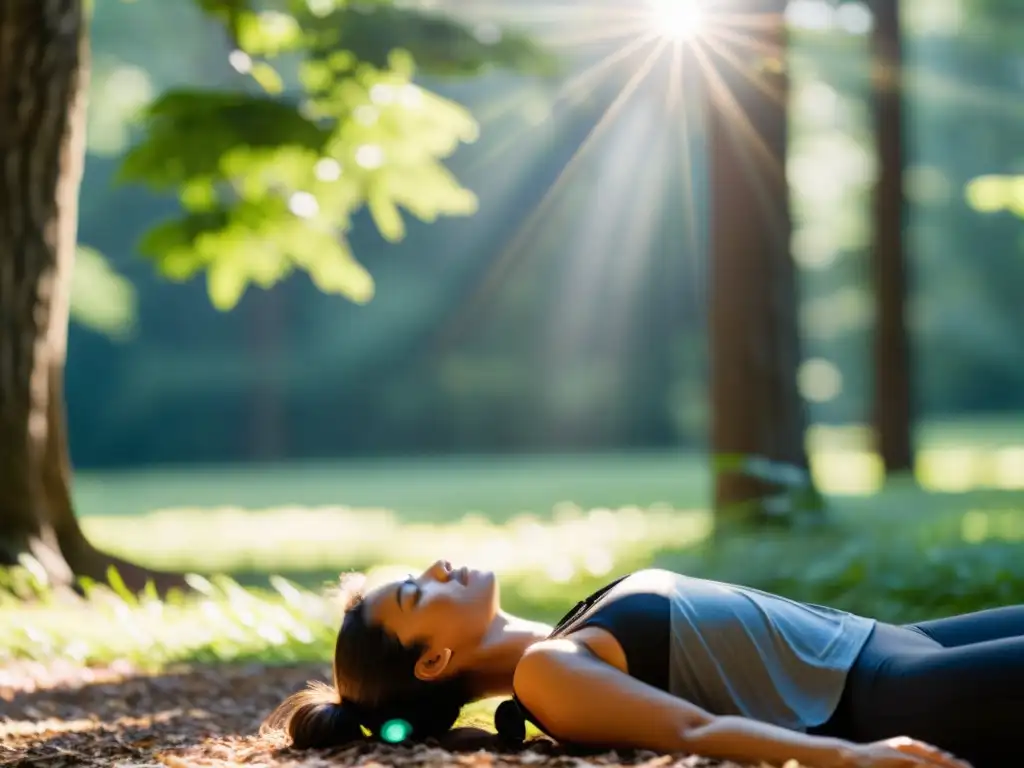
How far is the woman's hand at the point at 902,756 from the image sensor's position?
3.09 meters

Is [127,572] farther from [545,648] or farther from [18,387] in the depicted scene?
[545,648]

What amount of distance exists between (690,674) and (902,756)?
0.57m

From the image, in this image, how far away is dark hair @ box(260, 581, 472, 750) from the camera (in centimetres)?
368

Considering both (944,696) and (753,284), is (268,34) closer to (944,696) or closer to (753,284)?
(753,284)

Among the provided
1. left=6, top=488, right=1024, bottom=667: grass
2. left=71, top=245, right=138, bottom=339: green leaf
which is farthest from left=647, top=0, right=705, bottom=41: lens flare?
left=71, top=245, right=138, bottom=339: green leaf

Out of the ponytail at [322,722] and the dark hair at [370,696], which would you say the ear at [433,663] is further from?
the ponytail at [322,722]

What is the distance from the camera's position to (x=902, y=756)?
3092 millimetres

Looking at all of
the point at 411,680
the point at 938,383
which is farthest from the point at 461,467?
the point at 411,680

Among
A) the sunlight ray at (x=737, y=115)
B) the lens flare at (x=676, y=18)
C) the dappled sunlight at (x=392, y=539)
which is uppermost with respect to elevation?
the lens flare at (x=676, y=18)

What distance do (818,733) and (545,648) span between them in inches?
27.5

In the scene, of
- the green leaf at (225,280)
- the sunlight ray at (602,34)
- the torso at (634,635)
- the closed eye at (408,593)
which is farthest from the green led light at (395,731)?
the sunlight ray at (602,34)

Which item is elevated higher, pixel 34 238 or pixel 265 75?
pixel 265 75

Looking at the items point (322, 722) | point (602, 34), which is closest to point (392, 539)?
point (602, 34)

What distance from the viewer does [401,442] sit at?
35.2 m
